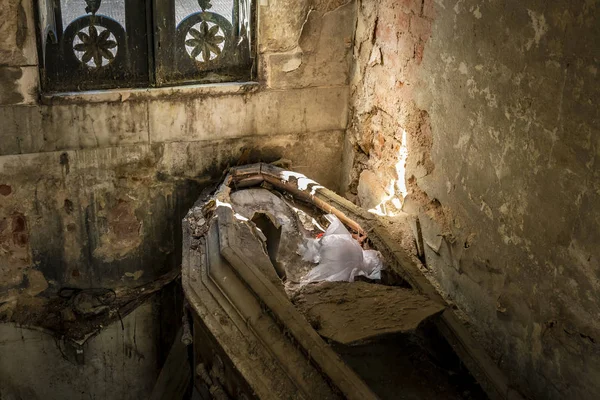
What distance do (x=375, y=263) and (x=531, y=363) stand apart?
1.16 meters

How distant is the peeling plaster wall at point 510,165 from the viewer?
284 cm

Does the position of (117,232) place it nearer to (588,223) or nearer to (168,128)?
(168,128)

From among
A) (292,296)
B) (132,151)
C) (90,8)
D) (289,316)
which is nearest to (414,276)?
(292,296)

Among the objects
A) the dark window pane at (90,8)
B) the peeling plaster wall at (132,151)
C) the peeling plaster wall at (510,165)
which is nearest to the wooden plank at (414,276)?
the peeling plaster wall at (510,165)

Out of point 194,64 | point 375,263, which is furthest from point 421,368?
point 194,64

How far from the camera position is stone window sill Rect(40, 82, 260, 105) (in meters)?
4.59

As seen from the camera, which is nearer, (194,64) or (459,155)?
(459,155)

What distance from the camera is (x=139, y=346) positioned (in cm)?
531

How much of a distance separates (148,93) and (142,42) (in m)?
0.35

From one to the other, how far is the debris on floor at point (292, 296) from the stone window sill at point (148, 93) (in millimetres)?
642

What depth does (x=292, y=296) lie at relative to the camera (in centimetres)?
388

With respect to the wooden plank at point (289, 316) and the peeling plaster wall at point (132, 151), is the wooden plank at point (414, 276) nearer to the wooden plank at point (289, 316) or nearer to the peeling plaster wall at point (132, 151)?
the peeling plaster wall at point (132, 151)

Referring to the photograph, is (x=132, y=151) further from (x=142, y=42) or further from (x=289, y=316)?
(x=289, y=316)

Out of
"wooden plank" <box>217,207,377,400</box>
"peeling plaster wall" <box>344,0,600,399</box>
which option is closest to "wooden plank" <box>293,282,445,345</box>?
"wooden plank" <box>217,207,377,400</box>
